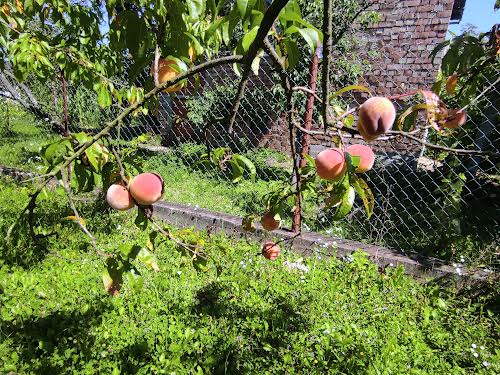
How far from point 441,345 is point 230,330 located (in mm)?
1215

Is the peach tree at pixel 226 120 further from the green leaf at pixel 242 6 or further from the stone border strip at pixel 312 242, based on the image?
the stone border strip at pixel 312 242

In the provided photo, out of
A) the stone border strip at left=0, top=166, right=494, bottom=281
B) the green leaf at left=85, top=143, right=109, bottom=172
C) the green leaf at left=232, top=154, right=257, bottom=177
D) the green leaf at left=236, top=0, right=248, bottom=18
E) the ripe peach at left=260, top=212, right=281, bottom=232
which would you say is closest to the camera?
the green leaf at left=236, top=0, right=248, bottom=18

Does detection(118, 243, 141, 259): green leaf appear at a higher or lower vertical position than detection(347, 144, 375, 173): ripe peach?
lower

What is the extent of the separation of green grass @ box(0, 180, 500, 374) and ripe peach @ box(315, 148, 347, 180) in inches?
25.6

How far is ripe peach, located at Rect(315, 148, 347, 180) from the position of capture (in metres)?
0.86

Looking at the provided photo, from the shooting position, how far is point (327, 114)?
0.77m

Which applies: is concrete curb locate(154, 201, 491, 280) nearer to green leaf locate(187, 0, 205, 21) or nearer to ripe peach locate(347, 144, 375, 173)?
ripe peach locate(347, 144, 375, 173)

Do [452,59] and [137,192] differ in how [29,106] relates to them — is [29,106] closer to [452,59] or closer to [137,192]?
[137,192]

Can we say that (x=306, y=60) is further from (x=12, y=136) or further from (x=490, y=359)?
(x=12, y=136)

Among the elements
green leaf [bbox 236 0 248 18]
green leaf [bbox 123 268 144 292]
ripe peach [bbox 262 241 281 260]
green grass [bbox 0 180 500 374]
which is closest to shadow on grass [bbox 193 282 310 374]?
green grass [bbox 0 180 500 374]

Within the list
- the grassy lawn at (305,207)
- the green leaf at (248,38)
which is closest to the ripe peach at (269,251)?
the grassy lawn at (305,207)

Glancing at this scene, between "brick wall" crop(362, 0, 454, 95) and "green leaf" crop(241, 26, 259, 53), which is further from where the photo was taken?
"brick wall" crop(362, 0, 454, 95)

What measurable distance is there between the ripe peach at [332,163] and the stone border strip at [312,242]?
139 centimetres

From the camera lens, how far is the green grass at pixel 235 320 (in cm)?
181
